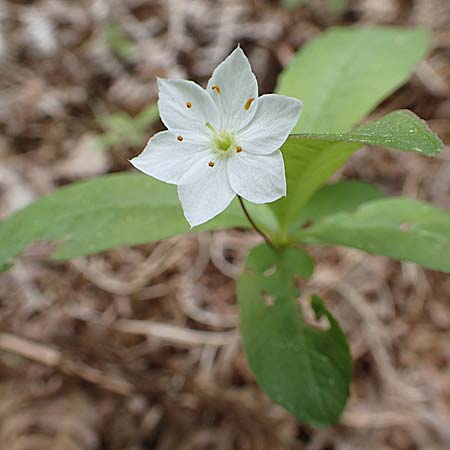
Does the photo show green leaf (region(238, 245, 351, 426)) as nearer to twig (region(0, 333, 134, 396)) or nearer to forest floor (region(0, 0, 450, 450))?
forest floor (region(0, 0, 450, 450))

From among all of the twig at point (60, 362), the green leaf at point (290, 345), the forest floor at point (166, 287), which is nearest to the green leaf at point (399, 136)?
the green leaf at point (290, 345)

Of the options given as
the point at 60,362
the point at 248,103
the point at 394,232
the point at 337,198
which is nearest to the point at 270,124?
the point at 248,103

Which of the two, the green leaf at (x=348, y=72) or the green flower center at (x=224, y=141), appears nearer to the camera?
the green flower center at (x=224, y=141)

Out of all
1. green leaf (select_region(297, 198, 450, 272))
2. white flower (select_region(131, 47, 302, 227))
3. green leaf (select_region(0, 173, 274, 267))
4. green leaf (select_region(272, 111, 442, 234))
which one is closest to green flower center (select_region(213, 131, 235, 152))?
white flower (select_region(131, 47, 302, 227))

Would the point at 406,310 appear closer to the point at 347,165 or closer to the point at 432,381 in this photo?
the point at 432,381

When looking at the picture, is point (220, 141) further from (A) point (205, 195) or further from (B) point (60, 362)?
(B) point (60, 362)

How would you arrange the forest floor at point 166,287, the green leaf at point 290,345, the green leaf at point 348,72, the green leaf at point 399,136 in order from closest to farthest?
the green leaf at point 399,136
the green leaf at point 290,345
the green leaf at point 348,72
the forest floor at point 166,287

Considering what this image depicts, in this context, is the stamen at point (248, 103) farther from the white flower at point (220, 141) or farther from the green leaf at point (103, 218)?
the green leaf at point (103, 218)
